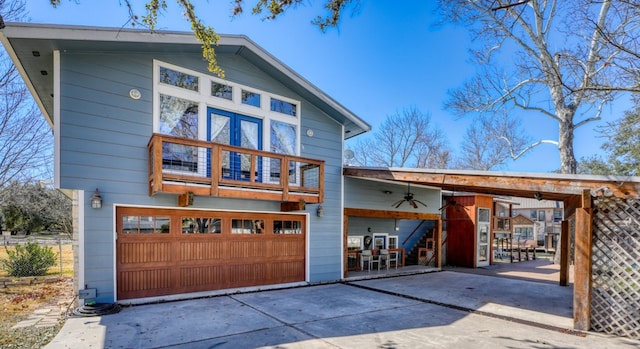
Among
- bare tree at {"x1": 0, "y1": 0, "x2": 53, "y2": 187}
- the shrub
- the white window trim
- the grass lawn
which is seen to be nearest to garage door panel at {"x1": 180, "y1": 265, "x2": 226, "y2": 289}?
the grass lawn

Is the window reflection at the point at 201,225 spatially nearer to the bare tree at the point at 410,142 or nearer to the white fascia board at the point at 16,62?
the white fascia board at the point at 16,62

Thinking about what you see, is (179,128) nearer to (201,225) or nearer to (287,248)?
(201,225)

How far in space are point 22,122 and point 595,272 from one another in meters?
15.8

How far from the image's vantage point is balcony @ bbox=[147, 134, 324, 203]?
6.77m

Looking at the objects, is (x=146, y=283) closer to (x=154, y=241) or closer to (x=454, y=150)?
→ (x=154, y=241)

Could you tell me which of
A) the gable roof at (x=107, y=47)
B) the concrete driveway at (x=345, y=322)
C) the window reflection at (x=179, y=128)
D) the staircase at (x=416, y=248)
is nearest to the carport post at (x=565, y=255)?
the concrete driveway at (x=345, y=322)

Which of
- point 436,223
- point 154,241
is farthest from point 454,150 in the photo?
point 154,241

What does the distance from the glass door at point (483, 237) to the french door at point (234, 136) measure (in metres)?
9.87

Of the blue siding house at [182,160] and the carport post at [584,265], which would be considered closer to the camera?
the carport post at [584,265]

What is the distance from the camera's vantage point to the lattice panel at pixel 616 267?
539cm

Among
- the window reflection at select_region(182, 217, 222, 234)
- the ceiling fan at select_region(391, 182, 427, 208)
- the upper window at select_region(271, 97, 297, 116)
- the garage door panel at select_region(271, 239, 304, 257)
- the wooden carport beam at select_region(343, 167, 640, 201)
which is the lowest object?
the garage door panel at select_region(271, 239, 304, 257)

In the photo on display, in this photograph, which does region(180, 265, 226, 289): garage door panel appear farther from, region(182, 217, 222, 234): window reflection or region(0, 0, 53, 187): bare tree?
region(0, 0, 53, 187): bare tree

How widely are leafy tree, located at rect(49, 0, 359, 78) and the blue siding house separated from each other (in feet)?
7.59

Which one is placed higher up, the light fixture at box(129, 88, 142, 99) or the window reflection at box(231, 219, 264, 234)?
the light fixture at box(129, 88, 142, 99)
